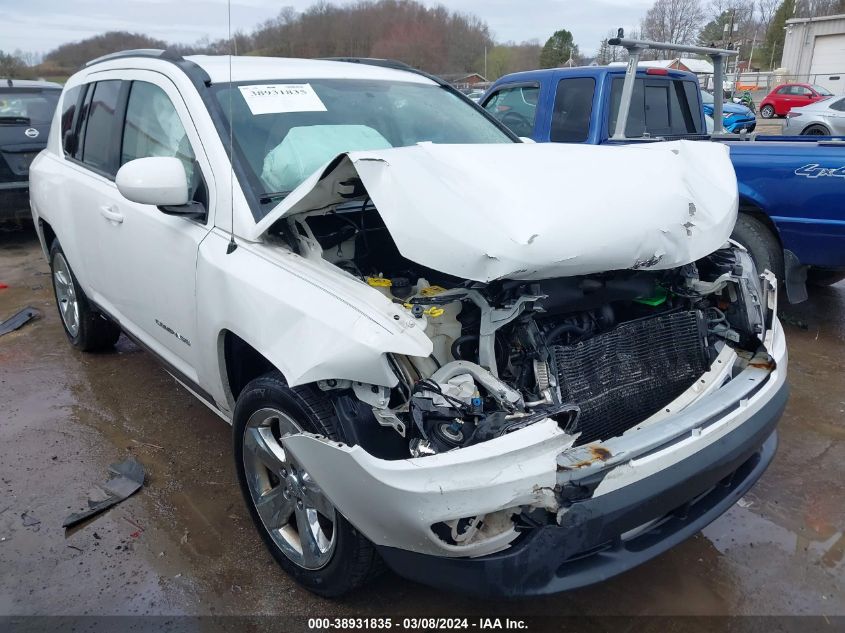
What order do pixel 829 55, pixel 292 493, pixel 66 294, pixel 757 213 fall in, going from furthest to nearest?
pixel 829 55 < pixel 757 213 < pixel 66 294 < pixel 292 493

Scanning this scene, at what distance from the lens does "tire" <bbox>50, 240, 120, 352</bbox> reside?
Answer: 14.0ft

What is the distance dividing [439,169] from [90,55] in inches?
142

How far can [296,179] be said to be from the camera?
2.66 metres

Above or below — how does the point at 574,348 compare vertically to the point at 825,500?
above

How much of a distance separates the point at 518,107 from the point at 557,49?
172ft

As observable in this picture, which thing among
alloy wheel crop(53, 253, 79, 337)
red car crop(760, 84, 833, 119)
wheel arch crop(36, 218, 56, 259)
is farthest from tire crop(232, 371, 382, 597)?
red car crop(760, 84, 833, 119)

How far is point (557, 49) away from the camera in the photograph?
177 feet

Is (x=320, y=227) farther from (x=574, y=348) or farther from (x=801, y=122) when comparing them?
(x=801, y=122)

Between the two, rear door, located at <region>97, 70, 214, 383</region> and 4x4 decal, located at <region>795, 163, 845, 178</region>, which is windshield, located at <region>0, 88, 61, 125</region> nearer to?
rear door, located at <region>97, 70, 214, 383</region>

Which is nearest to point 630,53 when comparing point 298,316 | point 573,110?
point 573,110

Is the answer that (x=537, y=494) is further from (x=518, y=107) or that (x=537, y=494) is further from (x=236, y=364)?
(x=518, y=107)

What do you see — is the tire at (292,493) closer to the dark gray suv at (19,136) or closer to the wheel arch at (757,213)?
the wheel arch at (757,213)

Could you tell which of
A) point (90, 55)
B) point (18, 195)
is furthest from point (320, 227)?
point (18, 195)

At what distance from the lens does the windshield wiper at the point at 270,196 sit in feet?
8.25
